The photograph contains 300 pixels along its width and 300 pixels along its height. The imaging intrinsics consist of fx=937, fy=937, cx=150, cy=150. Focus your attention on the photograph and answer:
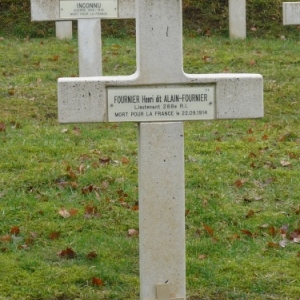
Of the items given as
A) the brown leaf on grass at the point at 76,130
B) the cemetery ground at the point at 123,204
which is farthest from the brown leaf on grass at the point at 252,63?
the brown leaf on grass at the point at 76,130

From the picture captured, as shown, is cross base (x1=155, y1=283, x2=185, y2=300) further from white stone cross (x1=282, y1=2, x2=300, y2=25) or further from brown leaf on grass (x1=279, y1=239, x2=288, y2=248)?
white stone cross (x1=282, y1=2, x2=300, y2=25)

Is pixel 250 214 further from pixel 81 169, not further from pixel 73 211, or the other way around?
pixel 81 169

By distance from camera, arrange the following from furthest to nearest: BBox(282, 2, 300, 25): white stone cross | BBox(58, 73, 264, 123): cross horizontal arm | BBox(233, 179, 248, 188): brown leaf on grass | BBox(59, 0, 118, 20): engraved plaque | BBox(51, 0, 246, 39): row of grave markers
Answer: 1. BBox(51, 0, 246, 39): row of grave markers
2. BBox(59, 0, 118, 20): engraved plaque
3. BBox(282, 2, 300, 25): white stone cross
4. BBox(233, 179, 248, 188): brown leaf on grass
5. BBox(58, 73, 264, 123): cross horizontal arm

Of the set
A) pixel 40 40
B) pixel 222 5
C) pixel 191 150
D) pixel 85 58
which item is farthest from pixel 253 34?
pixel 191 150

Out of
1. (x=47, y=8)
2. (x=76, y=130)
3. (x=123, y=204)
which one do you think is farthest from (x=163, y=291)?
(x=47, y=8)

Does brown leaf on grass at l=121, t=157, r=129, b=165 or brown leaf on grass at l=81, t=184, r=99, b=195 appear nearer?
brown leaf on grass at l=81, t=184, r=99, b=195

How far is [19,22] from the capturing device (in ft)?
49.2

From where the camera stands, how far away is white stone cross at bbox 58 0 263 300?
4.77 meters

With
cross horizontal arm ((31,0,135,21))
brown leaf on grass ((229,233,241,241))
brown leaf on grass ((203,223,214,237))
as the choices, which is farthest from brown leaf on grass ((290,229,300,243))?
cross horizontal arm ((31,0,135,21))

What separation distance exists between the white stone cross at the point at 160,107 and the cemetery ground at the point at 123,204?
68 centimetres

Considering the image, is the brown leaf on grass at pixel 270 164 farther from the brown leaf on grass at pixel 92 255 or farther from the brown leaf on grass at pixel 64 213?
the brown leaf on grass at pixel 92 255

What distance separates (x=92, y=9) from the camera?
1025 centimetres

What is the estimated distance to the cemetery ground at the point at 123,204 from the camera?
5.64m

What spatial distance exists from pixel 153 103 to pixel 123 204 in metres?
2.23
